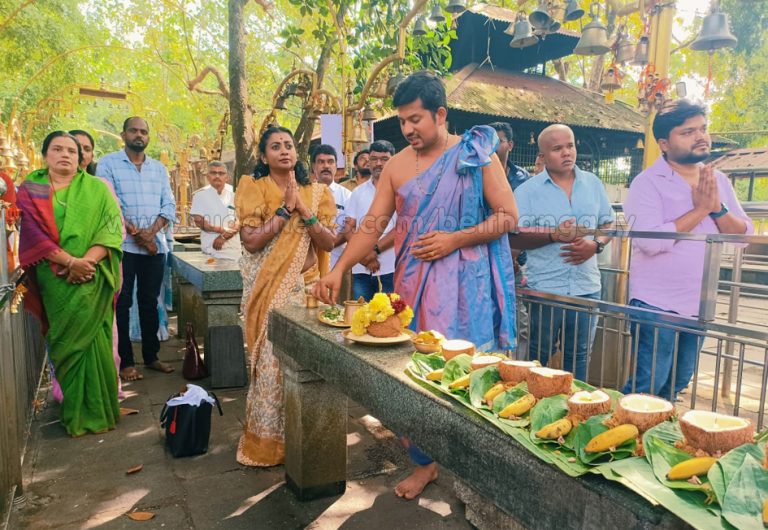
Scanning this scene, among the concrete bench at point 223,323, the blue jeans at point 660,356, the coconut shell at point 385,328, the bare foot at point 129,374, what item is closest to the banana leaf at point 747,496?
the coconut shell at point 385,328

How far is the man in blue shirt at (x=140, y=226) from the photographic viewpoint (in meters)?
5.07

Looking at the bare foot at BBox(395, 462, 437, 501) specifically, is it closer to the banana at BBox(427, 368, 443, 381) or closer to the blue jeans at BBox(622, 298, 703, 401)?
the blue jeans at BBox(622, 298, 703, 401)

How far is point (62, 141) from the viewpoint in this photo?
152 inches

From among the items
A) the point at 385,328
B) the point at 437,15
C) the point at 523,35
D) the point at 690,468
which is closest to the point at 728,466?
the point at 690,468

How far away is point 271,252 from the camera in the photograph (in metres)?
3.45

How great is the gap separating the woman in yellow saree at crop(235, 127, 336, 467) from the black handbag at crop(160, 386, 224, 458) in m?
0.28

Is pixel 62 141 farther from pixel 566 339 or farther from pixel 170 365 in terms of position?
Result: pixel 566 339

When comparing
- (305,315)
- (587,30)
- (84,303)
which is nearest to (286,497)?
(305,315)

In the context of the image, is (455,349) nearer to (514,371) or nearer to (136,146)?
(514,371)

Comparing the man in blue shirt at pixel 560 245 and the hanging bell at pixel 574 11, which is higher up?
the hanging bell at pixel 574 11

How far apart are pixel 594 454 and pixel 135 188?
5.07 meters

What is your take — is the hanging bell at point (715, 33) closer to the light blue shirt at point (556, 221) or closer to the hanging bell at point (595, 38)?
the hanging bell at point (595, 38)

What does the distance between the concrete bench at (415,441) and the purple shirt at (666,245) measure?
1638 mm

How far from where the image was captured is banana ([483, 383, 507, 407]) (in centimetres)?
153
